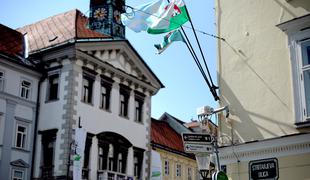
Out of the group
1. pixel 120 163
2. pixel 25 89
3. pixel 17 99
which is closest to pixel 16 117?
pixel 17 99

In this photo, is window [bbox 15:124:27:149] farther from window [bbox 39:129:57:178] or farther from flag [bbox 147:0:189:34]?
flag [bbox 147:0:189:34]

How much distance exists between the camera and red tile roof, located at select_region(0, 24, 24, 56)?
96.0 feet

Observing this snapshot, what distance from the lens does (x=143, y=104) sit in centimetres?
3472

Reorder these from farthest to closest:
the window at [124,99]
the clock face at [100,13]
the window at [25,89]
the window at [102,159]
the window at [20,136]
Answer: the window at [124,99]
the clock face at [100,13]
the window at [102,159]
the window at [25,89]
the window at [20,136]

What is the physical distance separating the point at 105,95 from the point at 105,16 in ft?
16.9

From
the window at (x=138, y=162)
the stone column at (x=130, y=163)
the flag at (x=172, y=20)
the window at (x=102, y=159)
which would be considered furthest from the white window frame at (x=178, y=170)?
the flag at (x=172, y=20)

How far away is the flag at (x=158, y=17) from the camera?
38.5 ft

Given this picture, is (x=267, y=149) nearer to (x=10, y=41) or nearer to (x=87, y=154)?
(x=87, y=154)

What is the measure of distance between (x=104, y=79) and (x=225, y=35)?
20.2 meters

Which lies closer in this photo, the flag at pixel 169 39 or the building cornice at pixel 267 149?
the building cornice at pixel 267 149

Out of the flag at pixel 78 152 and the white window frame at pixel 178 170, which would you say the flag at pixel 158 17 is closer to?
the flag at pixel 78 152

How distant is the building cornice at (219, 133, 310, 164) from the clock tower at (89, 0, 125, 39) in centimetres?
2257

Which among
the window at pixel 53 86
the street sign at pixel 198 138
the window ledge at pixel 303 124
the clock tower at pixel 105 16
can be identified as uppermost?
the clock tower at pixel 105 16

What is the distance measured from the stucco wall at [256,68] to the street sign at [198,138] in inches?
30.7
